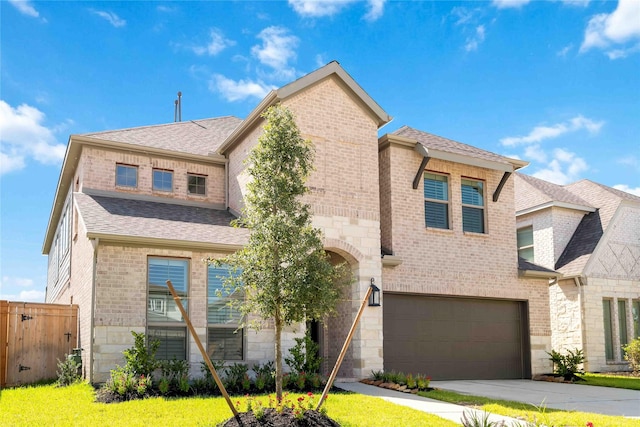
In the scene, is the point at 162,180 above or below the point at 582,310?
above

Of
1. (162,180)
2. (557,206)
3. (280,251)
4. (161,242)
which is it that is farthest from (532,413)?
(557,206)

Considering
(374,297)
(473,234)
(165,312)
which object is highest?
(473,234)

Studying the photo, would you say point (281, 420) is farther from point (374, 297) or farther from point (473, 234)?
point (473, 234)

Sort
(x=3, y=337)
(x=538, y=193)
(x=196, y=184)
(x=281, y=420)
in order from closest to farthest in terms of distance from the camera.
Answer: (x=281, y=420) < (x=3, y=337) < (x=196, y=184) < (x=538, y=193)

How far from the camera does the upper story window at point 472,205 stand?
2022 centimetres

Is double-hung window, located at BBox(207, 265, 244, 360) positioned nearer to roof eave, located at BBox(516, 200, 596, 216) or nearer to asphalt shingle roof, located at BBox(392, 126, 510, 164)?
asphalt shingle roof, located at BBox(392, 126, 510, 164)

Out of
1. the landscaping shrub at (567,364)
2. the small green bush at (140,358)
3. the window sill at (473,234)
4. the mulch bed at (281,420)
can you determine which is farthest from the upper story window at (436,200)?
the mulch bed at (281,420)

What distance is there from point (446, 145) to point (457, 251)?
3463 millimetres

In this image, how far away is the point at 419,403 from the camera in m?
13.0

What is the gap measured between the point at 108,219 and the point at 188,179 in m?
4.02

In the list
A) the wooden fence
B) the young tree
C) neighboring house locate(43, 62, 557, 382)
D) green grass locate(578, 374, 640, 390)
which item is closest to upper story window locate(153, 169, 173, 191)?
neighboring house locate(43, 62, 557, 382)

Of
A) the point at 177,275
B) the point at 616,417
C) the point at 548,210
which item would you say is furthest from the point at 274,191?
the point at 548,210

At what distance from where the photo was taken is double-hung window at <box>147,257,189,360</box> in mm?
14906

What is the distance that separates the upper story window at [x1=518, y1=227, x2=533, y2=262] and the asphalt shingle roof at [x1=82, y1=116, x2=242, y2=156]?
11.9 meters
